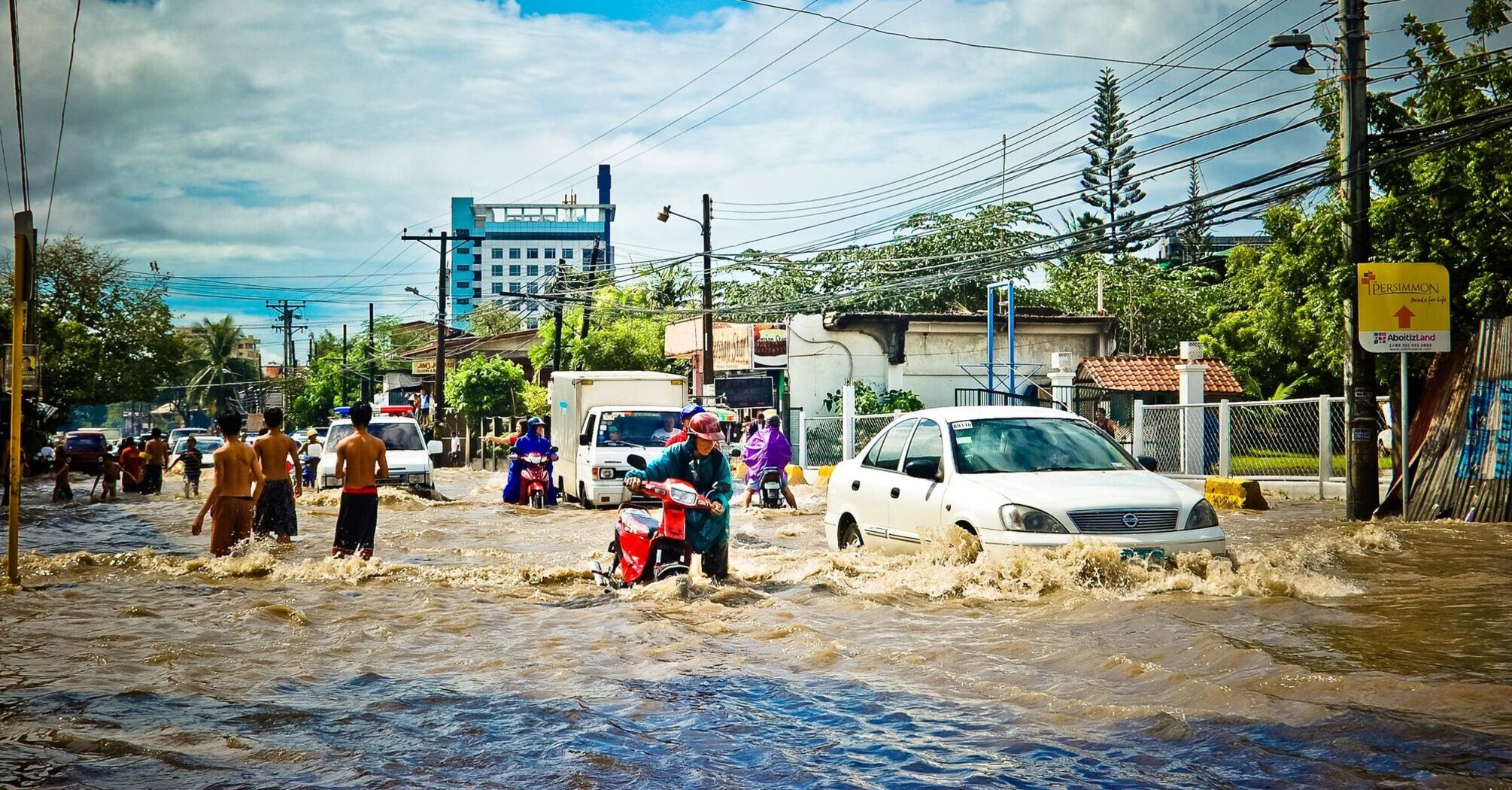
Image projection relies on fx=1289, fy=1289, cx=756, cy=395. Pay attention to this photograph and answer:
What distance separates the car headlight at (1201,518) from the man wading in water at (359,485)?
22.1 feet

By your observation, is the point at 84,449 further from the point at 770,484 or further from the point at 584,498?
the point at 770,484

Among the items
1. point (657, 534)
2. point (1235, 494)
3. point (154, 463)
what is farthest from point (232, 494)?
point (154, 463)

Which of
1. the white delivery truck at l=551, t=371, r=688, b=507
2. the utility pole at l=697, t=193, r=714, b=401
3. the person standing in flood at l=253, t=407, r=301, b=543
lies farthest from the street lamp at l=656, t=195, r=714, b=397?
the person standing in flood at l=253, t=407, r=301, b=543

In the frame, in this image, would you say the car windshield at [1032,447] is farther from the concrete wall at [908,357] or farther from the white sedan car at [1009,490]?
the concrete wall at [908,357]

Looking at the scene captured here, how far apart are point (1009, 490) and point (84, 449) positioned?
38897 mm

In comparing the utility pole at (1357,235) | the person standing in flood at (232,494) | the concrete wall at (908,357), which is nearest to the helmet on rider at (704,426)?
the person standing in flood at (232,494)

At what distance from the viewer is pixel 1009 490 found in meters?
9.31

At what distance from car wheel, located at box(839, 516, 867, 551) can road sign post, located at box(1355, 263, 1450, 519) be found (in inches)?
295

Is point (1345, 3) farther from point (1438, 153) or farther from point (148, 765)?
point (148, 765)

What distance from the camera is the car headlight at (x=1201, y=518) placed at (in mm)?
9141

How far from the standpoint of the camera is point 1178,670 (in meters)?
6.67

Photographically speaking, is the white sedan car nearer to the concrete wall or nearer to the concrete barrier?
the concrete barrier

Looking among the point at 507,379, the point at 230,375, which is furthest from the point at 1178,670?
the point at 230,375

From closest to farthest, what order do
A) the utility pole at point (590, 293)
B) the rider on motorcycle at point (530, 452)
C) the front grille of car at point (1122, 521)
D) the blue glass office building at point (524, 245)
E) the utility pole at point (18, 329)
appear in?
the front grille of car at point (1122, 521) → the utility pole at point (18, 329) → the rider on motorcycle at point (530, 452) → the utility pole at point (590, 293) → the blue glass office building at point (524, 245)
